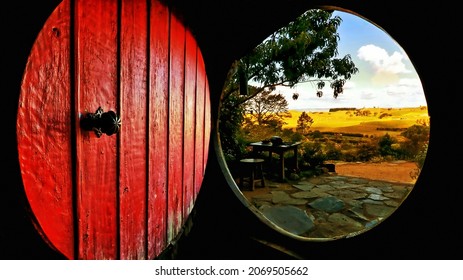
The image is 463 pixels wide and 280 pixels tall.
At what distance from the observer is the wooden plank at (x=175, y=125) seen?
5.46 feet

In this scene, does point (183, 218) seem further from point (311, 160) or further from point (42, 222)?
point (311, 160)

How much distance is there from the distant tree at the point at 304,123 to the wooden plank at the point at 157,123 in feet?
31.9

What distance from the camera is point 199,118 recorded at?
7.18 feet

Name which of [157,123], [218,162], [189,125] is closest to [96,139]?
[157,123]

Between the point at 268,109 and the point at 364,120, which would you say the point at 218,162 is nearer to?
the point at 268,109

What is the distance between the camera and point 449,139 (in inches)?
64.7

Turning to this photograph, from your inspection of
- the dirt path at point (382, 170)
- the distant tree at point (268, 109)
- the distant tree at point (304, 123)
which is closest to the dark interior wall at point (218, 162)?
the distant tree at point (268, 109)

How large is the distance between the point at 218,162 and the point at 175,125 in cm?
107

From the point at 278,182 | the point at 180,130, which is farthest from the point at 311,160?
the point at 180,130

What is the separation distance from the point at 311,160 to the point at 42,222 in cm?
964

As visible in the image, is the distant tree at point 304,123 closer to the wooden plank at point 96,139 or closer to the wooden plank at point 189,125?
the wooden plank at point 189,125

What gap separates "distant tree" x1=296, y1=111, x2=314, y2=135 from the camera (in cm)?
1078

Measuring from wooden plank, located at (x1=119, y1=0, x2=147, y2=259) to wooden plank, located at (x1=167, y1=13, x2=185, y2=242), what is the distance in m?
0.28

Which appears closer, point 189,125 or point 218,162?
point 189,125
